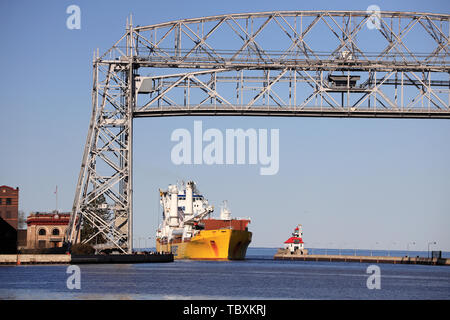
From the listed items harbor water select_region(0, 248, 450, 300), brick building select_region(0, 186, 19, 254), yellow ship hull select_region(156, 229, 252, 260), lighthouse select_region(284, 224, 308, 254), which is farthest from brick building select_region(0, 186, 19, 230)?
lighthouse select_region(284, 224, 308, 254)

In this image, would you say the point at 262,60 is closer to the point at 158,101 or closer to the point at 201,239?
the point at 158,101

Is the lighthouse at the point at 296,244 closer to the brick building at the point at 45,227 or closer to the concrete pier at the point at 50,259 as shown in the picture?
the brick building at the point at 45,227

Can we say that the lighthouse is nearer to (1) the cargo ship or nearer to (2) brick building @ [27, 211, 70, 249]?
(1) the cargo ship

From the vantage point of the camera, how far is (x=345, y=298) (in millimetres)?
41781

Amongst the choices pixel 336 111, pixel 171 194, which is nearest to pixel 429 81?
pixel 336 111

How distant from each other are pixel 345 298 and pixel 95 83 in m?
26.5

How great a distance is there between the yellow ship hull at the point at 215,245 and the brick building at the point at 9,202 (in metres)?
17.8

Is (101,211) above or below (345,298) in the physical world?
above

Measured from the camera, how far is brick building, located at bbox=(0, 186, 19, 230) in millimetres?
79631

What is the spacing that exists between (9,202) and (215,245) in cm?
2034

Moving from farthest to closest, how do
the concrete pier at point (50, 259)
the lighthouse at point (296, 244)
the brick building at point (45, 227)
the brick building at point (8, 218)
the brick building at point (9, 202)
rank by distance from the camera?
the lighthouse at point (296, 244)
the brick building at point (45, 227)
the brick building at point (9, 202)
the brick building at point (8, 218)
the concrete pier at point (50, 259)

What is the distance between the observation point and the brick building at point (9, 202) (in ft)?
261

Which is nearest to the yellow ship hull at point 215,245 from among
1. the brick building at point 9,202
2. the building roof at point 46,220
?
the building roof at point 46,220
